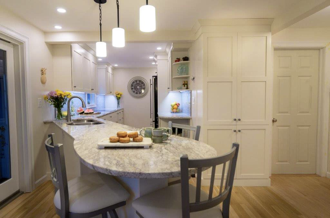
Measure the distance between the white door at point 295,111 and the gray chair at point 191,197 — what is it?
2.65 meters

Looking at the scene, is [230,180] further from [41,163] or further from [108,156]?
[41,163]

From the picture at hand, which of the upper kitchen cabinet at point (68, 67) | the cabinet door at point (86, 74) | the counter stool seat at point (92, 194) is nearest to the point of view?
the counter stool seat at point (92, 194)

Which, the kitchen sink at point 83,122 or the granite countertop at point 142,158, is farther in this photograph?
the kitchen sink at point 83,122

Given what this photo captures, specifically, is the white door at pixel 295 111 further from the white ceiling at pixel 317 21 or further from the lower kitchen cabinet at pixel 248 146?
the lower kitchen cabinet at pixel 248 146

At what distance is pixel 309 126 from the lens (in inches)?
130

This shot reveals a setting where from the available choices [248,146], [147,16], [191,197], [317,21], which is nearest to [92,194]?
[191,197]

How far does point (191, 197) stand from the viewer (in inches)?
45.8

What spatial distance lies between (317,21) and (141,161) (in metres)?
3.32

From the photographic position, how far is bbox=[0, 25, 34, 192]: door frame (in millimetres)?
2637

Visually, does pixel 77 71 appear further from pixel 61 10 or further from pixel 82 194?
pixel 82 194

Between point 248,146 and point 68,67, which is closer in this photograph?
point 248,146

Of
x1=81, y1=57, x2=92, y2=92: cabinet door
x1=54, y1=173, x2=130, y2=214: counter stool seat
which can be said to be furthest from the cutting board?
x1=81, y1=57, x2=92, y2=92: cabinet door

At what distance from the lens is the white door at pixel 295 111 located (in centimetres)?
325

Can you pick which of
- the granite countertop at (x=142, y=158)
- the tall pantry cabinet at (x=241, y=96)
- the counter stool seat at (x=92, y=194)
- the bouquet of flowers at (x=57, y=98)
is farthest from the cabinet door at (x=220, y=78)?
the bouquet of flowers at (x=57, y=98)
